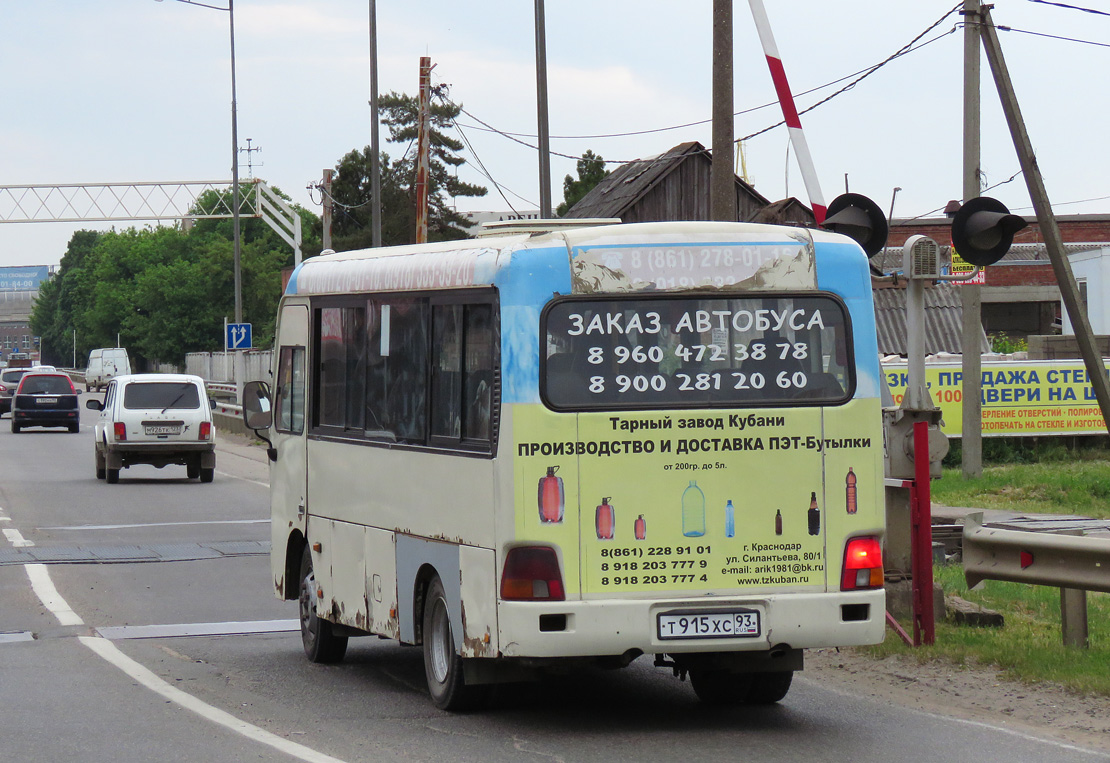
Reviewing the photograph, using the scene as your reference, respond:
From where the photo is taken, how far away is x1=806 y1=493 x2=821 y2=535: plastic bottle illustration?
26.3 feet

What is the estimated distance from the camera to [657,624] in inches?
307

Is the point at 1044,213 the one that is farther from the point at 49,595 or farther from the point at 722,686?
the point at 49,595

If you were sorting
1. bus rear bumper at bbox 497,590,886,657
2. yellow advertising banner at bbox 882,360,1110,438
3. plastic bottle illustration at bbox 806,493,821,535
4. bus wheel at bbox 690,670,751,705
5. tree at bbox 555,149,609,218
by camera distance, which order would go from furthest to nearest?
tree at bbox 555,149,609,218 < yellow advertising banner at bbox 882,360,1110,438 < bus wheel at bbox 690,670,751,705 < plastic bottle illustration at bbox 806,493,821,535 < bus rear bumper at bbox 497,590,886,657

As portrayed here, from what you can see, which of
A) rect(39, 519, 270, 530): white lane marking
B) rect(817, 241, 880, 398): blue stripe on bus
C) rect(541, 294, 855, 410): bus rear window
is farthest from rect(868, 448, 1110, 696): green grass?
rect(39, 519, 270, 530): white lane marking

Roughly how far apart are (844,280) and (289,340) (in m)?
4.26

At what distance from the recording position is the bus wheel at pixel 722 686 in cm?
888

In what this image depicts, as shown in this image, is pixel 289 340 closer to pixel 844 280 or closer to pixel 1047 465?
pixel 844 280

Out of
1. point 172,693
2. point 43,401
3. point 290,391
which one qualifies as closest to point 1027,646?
point 290,391

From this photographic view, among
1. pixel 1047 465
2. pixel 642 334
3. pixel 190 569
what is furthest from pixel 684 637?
pixel 1047 465

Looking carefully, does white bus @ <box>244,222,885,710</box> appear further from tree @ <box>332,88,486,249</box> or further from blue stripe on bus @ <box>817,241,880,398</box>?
tree @ <box>332,88,486,249</box>

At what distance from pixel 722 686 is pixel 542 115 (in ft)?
57.0

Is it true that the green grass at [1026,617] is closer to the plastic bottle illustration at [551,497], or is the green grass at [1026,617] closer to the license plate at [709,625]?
the license plate at [709,625]

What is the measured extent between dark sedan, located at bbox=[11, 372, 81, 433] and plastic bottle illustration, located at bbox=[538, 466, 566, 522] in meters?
40.8

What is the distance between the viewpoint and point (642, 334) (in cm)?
803
